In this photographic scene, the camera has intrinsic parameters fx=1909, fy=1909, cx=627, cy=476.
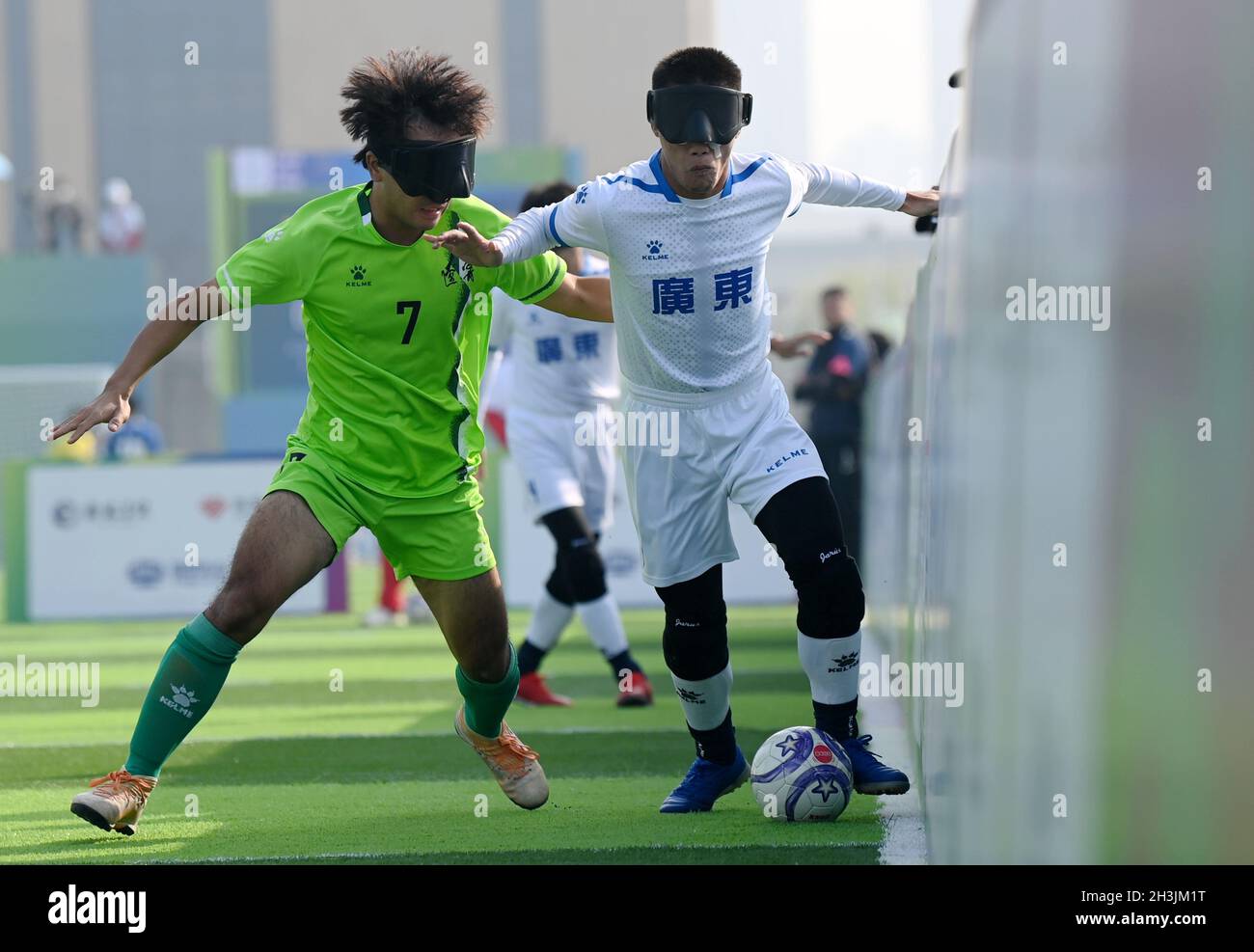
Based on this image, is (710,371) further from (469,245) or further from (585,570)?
(585,570)

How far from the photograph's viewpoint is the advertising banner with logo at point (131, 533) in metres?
16.8

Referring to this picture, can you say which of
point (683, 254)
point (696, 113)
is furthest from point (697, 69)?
point (683, 254)

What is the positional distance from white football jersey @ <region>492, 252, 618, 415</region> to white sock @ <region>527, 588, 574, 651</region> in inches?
37.5

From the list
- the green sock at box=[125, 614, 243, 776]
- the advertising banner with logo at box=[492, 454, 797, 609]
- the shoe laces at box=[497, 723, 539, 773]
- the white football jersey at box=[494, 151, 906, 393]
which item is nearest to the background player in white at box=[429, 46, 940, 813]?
the white football jersey at box=[494, 151, 906, 393]

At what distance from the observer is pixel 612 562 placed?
16.6 m

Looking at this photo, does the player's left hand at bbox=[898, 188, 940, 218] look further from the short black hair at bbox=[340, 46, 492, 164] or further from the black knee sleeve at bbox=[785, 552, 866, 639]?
the short black hair at bbox=[340, 46, 492, 164]

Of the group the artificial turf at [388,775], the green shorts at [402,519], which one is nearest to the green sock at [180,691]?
the artificial turf at [388,775]

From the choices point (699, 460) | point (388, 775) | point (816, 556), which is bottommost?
point (388, 775)

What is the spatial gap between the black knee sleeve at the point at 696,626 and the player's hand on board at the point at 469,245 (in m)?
1.15

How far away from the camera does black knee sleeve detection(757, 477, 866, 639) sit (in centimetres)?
540

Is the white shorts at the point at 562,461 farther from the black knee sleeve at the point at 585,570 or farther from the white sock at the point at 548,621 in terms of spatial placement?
the white sock at the point at 548,621

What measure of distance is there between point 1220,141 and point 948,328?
2.25 metres

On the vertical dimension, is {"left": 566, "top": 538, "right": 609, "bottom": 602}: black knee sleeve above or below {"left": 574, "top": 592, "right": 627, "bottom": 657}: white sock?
above

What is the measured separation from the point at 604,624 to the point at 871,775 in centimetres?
374
